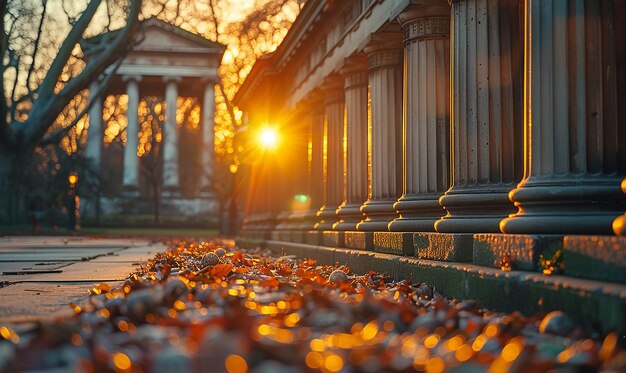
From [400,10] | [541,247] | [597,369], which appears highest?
[400,10]

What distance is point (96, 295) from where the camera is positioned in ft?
17.8

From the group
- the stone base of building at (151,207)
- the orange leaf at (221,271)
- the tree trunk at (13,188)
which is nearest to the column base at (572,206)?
the orange leaf at (221,271)

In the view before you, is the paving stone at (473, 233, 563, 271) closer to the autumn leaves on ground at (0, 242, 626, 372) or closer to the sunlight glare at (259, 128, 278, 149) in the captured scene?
the autumn leaves on ground at (0, 242, 626, 372)

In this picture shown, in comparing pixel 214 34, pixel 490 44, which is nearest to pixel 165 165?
pixel 214 34

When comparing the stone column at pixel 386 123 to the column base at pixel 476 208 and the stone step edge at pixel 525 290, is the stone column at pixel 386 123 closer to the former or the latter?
the stone step edge at pixel 525 290

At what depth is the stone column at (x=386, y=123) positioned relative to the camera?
1048 cm

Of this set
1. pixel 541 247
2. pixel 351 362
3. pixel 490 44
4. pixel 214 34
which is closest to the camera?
pixel 351 362

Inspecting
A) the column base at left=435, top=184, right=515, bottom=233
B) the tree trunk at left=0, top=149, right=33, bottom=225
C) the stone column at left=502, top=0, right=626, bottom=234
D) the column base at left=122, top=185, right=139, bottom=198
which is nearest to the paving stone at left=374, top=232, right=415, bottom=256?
the column base at left=435, top=184, right=515, bottom=233

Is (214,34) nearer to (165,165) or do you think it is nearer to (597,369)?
(165,165)

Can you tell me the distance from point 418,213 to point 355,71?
4.17 m

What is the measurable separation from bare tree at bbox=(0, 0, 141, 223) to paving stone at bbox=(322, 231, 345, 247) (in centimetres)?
1229

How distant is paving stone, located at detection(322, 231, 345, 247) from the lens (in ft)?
37.8

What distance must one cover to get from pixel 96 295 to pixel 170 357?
3.10 metres

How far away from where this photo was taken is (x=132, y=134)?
228ft
